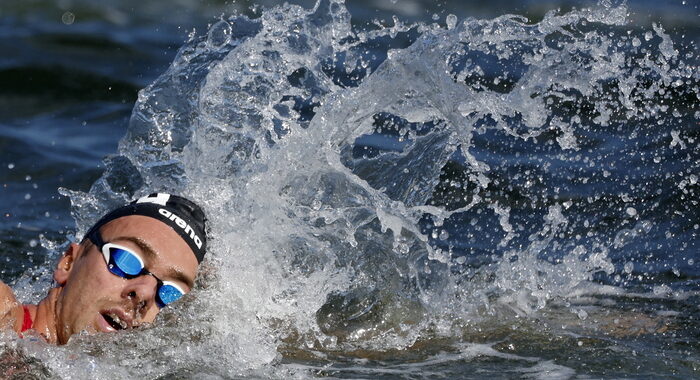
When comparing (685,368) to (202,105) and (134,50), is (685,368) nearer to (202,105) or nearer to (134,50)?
(202,105)

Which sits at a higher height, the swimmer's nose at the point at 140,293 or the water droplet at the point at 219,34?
the water droplet at the point at 219,34

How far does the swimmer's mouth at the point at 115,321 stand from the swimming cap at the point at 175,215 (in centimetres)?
52

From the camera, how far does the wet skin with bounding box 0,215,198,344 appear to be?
16.1 ft

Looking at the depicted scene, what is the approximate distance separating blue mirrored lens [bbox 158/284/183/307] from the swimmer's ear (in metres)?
0.48

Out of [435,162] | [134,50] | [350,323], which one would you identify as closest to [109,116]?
[134,50]

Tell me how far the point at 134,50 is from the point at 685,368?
8.12 metres

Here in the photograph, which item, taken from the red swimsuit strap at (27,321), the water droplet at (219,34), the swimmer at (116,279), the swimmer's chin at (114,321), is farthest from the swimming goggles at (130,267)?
the water droplet at (219,34)

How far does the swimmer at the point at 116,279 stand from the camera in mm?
4910

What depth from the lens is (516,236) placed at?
7520 mm

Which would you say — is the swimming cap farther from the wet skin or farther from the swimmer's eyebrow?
the swimmer's eyebrow

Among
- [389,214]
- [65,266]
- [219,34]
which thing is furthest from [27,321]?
[219,34]

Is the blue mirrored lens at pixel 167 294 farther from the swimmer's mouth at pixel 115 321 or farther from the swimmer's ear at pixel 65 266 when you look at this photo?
the swimmer's ear at pixel 65 266

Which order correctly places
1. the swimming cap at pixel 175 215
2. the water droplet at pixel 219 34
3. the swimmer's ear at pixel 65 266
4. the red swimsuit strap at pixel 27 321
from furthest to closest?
the water droplet at pixel 219 34
the swimming cap at pixel 175 215
the swimmer's ear at pixel 65 266
the red swimsuit strap at pixel 27 321

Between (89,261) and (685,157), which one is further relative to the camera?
(685,157)
